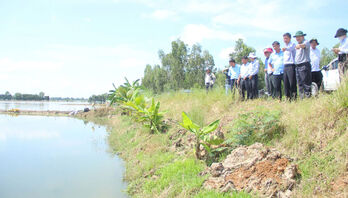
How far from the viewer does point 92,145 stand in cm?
1038

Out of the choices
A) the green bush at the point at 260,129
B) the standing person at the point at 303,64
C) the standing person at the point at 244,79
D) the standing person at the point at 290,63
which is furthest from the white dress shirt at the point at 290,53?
the green bush at the point at 260,129

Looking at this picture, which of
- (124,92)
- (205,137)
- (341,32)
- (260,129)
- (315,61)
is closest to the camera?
(260,129)

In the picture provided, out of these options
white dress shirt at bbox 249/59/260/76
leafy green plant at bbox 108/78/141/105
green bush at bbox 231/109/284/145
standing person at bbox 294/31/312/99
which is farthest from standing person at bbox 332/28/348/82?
leafy green plant at bbox 108/78/141/105

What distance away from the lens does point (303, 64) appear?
548 centimetres

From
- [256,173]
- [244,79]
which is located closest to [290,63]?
[244,79]

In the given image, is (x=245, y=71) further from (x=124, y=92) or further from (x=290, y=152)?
(x=124, y=92)

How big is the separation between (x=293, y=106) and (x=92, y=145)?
7904mm

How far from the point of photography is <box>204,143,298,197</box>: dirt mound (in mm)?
3014

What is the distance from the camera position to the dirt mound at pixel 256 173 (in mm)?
3014

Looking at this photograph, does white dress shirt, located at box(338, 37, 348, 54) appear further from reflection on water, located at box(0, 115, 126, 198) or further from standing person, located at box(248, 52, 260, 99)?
reflection on water, located at box(0, 115, 126, 198)

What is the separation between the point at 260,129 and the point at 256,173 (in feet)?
4.10

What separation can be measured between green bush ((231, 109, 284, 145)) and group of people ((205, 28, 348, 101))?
1345 millimetres

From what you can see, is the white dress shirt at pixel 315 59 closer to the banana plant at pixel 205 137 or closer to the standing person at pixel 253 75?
the standing person at pixel 253 75

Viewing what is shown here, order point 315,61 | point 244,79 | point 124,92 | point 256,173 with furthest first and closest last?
point 124,92 < point 244,79 < point 315,61 < point 256,173
